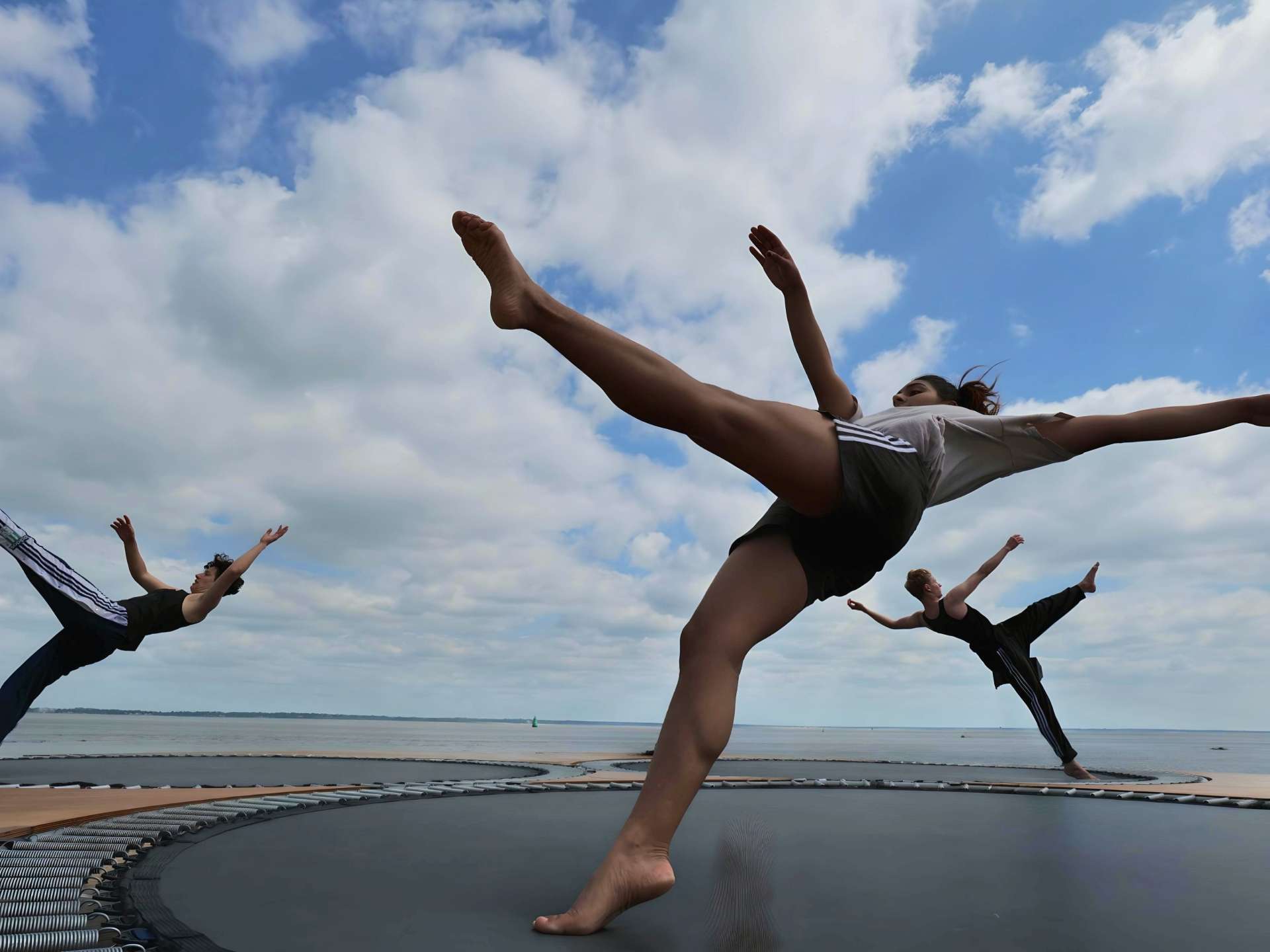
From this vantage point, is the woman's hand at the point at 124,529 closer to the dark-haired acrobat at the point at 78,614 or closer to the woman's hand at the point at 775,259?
the dark-haired acrobat at the point at 78,614

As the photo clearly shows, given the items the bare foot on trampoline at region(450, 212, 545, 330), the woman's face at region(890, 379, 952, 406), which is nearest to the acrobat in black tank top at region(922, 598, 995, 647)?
the woman's face at region(890, 379, 952, 406)

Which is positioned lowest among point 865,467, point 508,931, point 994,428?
point 508,931

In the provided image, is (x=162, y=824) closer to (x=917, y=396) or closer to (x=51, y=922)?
(x=51, y=922)

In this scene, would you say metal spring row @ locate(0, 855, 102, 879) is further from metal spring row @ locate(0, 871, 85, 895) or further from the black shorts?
the black shorts

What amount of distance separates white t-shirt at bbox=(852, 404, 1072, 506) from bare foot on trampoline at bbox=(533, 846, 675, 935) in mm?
873

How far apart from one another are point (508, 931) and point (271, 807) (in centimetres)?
173

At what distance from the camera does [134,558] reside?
3949 millimetres

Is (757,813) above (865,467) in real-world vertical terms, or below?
below

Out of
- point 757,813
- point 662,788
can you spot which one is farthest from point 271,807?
point 662,788

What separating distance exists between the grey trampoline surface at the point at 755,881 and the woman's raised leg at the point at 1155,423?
33.7 inches

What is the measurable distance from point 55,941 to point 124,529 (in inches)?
122

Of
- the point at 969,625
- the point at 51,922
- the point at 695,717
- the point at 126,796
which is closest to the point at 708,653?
the point at 695,717

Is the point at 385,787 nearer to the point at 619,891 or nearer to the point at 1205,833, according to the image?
the point at 619,891

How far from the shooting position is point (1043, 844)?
88.9 inches
